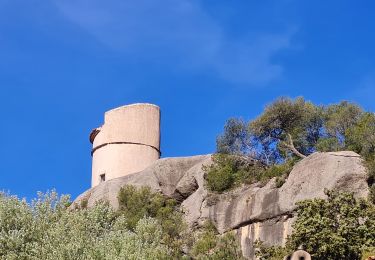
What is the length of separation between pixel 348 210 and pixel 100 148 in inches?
1017

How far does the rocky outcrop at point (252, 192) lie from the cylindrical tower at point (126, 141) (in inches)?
140

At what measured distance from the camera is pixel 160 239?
114 ft

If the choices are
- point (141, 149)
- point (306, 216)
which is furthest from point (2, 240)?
point (141, 149)

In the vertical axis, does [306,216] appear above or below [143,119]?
below

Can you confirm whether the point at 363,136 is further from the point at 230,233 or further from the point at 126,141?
the point at 126,141

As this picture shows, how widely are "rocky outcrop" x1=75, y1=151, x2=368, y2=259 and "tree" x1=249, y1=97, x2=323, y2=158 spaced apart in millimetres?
3595

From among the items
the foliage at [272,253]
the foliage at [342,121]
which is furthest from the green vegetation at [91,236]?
the foliage at [342,121]

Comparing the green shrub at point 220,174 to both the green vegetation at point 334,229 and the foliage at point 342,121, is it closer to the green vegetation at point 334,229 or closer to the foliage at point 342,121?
the foliage at point 342,121

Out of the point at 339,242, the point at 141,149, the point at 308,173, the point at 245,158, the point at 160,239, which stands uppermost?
the point at 141,149

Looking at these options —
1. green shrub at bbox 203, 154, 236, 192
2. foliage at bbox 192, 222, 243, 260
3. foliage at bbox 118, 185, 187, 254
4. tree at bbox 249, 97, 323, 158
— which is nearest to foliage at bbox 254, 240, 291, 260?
foliage at bbox 192, 222, 243, 260

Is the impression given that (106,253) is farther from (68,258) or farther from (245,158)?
(245,158)

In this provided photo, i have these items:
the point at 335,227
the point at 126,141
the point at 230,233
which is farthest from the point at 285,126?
the point at 335,227

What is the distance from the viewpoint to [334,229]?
27.7m

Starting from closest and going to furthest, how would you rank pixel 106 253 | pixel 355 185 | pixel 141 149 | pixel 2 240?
pixel 106 253, pixel 2 240, pixel 355 185, pixel 141 149
